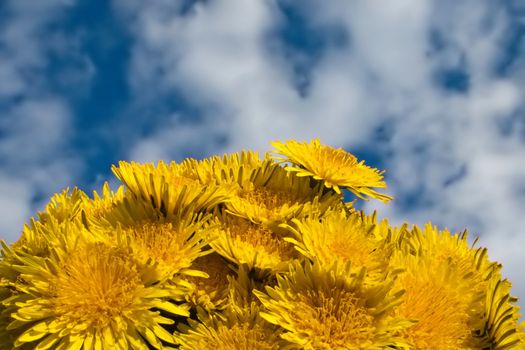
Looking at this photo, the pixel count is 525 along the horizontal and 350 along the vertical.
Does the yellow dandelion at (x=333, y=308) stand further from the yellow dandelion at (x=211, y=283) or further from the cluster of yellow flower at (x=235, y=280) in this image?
the yellow dandelion at (x=211, y=283)

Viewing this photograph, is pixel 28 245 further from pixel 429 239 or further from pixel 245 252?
pixel 429 239

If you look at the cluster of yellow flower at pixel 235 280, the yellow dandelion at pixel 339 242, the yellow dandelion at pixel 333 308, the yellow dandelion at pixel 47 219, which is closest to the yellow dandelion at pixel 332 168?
the cluster of yellow flower at pixel 235 280

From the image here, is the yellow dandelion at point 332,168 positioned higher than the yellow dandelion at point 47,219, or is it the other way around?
the yellow dandelion at point 332,168

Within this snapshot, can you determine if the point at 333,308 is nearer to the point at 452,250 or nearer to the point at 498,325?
the point at 498,325

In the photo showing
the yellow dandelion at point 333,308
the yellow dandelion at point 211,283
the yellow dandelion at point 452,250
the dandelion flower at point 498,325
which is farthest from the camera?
the yellow dandelion at point 452,250

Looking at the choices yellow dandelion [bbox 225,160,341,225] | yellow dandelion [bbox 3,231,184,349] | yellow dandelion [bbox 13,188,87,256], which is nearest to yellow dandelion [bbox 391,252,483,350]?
yellow dandelion [bbox 225,160,341,225]

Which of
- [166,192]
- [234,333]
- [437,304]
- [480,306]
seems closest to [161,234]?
[166,192]

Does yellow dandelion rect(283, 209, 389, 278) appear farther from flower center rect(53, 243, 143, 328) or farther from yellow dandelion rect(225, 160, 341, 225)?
flower center rect(53, 243, 143, 328)
